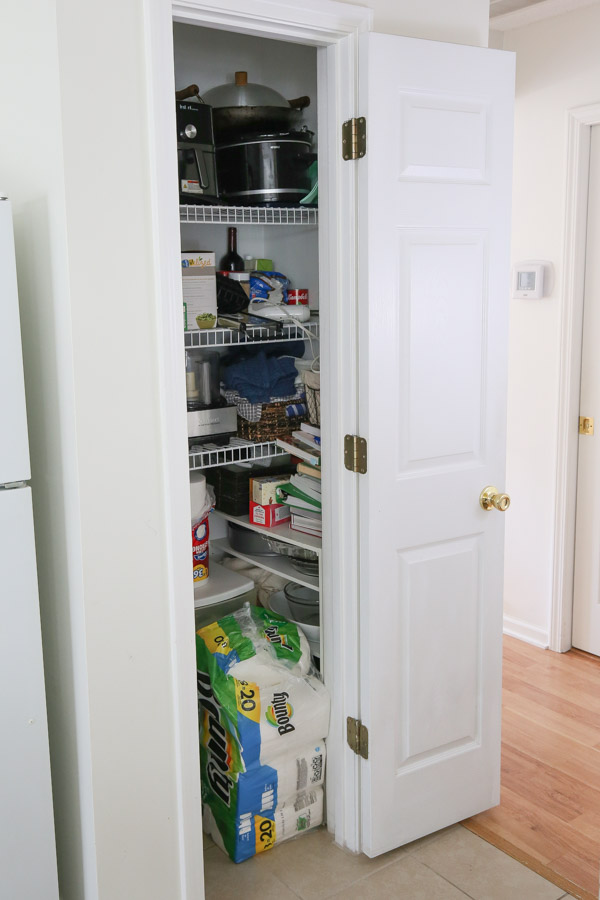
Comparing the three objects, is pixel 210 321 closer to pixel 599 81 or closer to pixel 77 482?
pixel 77 482

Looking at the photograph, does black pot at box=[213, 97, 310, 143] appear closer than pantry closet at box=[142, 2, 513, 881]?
No

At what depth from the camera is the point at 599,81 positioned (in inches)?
122

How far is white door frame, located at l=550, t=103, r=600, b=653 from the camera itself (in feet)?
10.5

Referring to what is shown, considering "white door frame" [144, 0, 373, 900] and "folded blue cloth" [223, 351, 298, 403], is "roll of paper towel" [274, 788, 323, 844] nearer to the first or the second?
"white door frame" [144, 0, 373, 900]

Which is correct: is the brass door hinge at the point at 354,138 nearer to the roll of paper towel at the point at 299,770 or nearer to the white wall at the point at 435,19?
the white wall at the point at 435,19

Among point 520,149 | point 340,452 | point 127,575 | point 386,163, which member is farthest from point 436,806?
point 520,149

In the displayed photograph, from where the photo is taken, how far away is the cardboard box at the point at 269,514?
259 centimetres

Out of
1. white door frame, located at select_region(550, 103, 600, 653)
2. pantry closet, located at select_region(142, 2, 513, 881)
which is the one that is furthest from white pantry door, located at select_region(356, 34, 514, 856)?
white door frame, located at select_region(550, 103, 600, 653)

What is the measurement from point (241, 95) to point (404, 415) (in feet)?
3.49

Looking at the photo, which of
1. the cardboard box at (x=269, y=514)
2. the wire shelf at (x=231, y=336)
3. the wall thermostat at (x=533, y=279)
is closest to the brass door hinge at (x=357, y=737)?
the cardboard box at (x=269, y=514)

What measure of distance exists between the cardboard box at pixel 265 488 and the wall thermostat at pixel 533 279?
4.64 ft

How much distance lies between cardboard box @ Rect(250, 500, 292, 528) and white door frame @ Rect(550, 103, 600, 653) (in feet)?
4.42

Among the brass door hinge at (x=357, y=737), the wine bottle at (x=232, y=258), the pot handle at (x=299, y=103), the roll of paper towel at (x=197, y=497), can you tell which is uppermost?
the pot handle at (x=299, y=103)

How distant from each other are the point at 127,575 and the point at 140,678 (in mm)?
226
